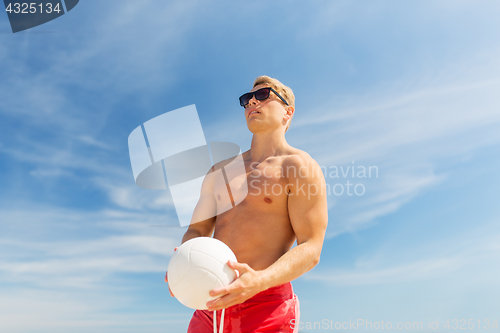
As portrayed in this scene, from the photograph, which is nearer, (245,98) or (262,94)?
(262,94)

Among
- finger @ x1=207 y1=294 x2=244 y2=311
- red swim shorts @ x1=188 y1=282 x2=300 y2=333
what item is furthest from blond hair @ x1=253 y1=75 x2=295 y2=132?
finger @ x1=207 y1=294 x2=244 y2=311

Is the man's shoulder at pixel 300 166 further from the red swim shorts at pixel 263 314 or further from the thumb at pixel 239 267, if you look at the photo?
the thumb at pixel 239 267

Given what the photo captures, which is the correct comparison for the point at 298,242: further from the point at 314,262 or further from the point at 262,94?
the point at 262,94

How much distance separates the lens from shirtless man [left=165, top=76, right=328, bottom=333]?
418 centimetres

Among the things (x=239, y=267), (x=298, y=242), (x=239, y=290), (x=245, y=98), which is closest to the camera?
(x=239, y=290)

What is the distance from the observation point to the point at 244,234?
495 cm

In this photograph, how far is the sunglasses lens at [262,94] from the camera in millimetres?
6008

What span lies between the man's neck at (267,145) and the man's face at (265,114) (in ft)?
0.38

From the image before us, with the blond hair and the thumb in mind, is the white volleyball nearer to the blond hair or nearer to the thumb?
the thumb

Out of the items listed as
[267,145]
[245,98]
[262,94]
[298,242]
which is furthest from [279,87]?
[298,242]

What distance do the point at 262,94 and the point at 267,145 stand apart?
0.89 meters

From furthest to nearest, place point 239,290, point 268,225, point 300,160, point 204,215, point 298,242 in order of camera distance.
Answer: point 204,215 < point 300,160 < point 268,225 < point 298,242 < point 239,290

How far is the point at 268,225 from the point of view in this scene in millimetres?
4957

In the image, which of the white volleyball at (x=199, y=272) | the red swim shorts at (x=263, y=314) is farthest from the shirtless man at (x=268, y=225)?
the white volleyball at (x=199, y=272)
